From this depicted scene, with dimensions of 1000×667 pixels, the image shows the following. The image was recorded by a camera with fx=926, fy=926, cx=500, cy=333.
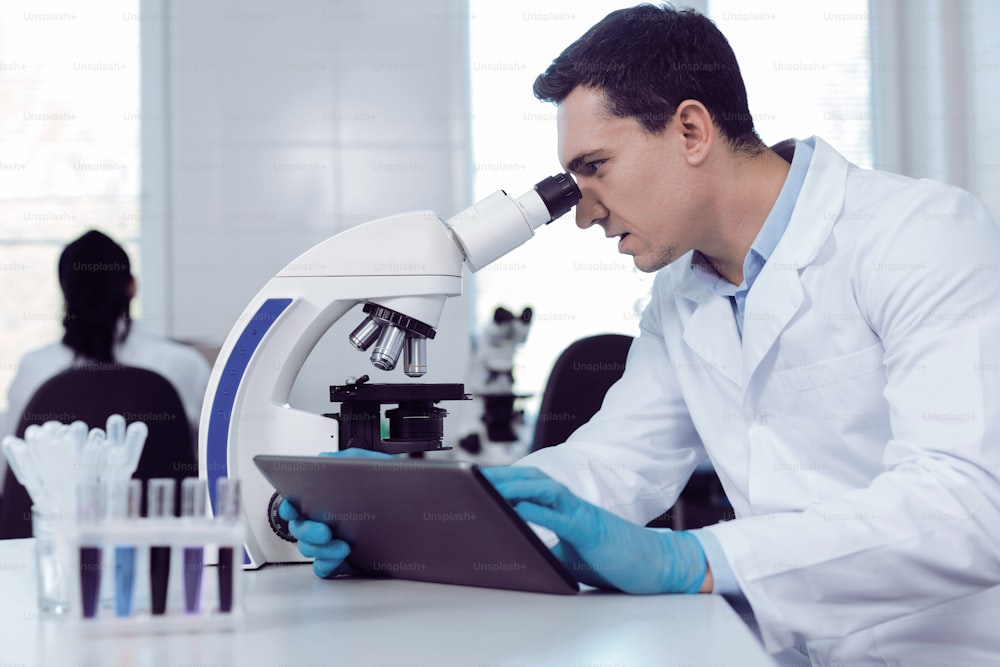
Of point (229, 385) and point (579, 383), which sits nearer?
point (229, 385)

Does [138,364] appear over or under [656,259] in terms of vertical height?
under

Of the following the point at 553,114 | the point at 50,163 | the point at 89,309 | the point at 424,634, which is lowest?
the point at 424,634

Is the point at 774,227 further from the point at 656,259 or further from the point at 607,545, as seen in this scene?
the point at 607,545

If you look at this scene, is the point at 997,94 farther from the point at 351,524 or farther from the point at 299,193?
the point at 351,524

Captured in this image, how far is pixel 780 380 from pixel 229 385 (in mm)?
743

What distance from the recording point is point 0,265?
4035 mm

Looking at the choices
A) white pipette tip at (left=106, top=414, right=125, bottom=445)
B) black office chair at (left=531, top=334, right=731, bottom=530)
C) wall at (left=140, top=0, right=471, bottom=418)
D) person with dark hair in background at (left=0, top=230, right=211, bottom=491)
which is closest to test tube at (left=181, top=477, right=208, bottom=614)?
white pipette tip at (left=106, top=414, right=125, bottom=445)

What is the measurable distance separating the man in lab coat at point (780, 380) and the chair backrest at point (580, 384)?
0.65m

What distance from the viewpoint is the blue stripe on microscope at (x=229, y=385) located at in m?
1.17

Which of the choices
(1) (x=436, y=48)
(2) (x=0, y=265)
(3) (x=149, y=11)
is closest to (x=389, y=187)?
(1) (x=436, y=48)

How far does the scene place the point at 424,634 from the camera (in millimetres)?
799

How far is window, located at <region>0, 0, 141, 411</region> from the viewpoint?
403 cm

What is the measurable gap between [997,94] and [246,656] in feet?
12.2

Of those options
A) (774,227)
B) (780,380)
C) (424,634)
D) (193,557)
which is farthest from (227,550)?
(774,227)
